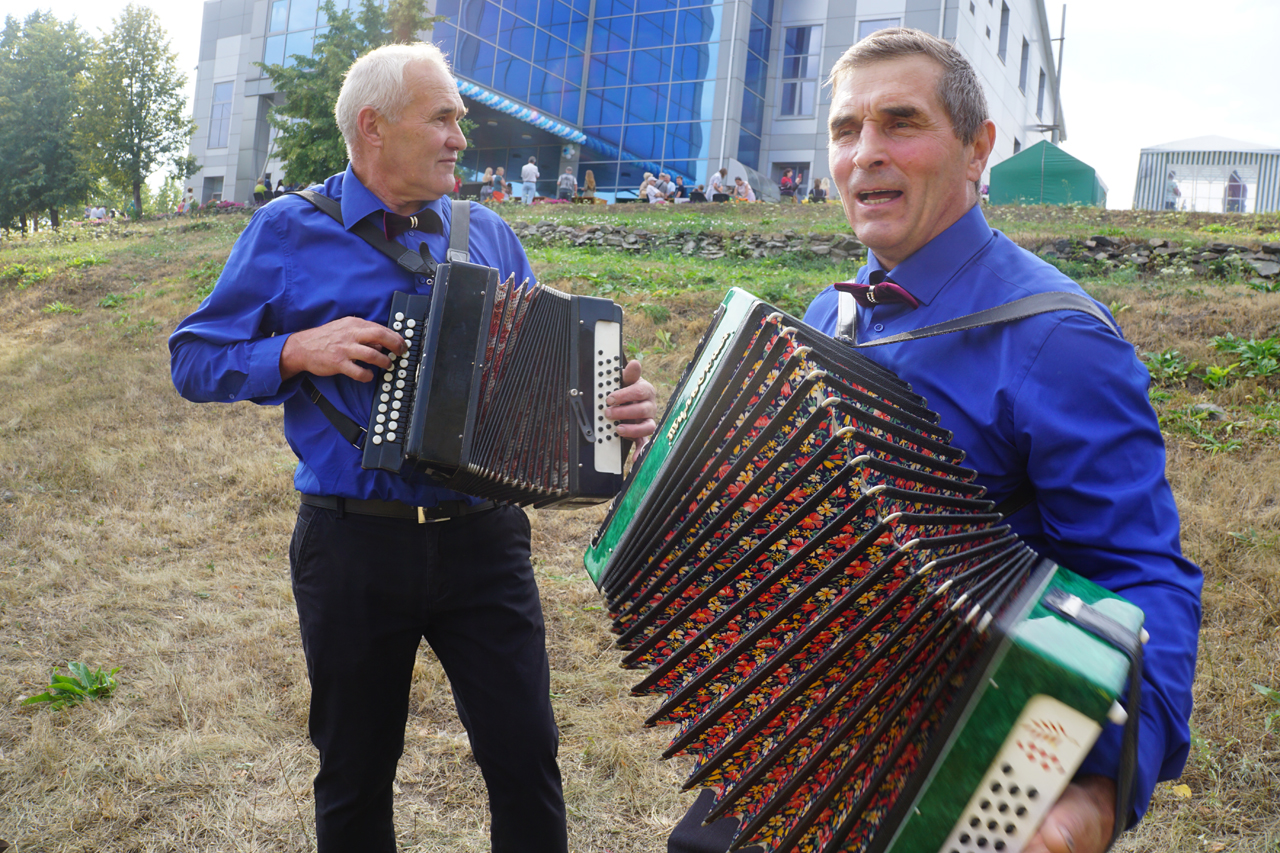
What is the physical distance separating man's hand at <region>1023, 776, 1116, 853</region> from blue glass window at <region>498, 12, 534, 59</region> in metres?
29.9

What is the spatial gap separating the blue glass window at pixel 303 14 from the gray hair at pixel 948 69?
32.3 m

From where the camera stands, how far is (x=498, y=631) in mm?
2369

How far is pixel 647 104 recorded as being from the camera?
94.1ft

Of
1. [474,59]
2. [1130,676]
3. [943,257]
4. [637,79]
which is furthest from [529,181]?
[1130,676]

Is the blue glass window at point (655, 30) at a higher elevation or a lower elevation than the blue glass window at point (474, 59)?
higher

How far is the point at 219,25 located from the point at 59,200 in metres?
9.01

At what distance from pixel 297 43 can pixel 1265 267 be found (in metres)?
30.0

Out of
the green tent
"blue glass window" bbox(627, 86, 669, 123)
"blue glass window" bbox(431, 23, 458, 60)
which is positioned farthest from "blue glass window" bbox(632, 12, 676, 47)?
the green tent

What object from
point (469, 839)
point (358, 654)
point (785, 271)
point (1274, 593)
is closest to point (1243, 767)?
point (1274, 593)

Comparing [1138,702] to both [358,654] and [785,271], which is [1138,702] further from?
[785,271]

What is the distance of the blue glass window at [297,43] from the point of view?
2884 cm

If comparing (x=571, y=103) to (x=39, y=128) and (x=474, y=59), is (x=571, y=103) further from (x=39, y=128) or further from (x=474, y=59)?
(x=39, y=128)

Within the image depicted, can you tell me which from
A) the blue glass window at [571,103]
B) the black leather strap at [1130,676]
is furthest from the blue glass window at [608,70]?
the black leather strap at [1130,676]

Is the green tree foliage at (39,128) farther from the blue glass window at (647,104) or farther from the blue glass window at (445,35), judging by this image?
the blue glass window at (647,104)
